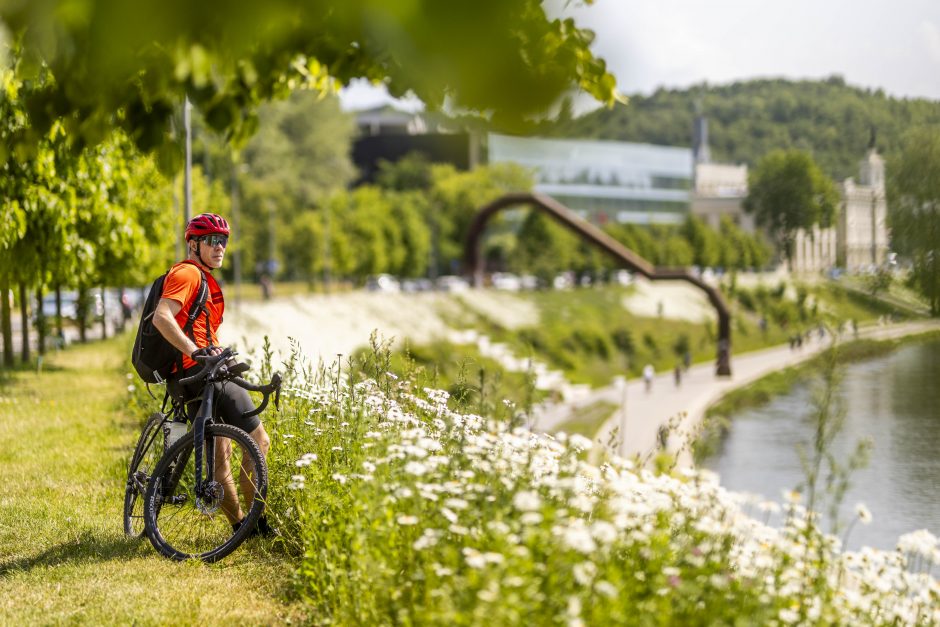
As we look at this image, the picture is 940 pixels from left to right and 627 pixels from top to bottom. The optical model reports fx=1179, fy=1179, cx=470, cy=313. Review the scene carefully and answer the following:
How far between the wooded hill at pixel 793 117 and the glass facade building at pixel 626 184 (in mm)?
66882

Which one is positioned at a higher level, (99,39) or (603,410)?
(99,39)

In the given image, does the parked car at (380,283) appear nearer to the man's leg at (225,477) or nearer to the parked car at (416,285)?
the parked car at (416,285)

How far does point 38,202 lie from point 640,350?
5608 centimetres

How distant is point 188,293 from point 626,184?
108510 millimetres

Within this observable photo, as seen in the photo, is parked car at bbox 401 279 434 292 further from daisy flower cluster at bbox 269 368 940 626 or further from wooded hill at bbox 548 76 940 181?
daisy flower cluster at bbox 269 368 940 626

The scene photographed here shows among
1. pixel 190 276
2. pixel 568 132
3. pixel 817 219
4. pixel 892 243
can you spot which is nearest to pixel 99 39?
pixel 568 132

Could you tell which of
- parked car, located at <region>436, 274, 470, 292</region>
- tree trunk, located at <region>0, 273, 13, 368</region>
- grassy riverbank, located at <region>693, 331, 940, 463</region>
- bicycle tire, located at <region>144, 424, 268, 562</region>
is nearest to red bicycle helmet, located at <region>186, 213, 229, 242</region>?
bicycle tire, located at <region>144, 424, 268, 562</region>

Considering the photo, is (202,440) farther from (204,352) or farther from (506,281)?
(506,281)

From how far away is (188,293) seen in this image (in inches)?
236

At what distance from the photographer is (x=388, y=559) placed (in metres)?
4.52

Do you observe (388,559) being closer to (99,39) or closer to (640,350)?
(99,39)

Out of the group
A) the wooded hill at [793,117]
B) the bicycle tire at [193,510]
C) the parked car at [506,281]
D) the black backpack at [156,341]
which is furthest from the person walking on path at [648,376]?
the black backpack at [156,341]

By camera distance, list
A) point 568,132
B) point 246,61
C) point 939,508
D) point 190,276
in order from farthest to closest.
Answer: point 939,508 → point 190,276 → point 246,61 → point 568,132

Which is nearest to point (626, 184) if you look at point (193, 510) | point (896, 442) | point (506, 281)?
point (506, 281)
